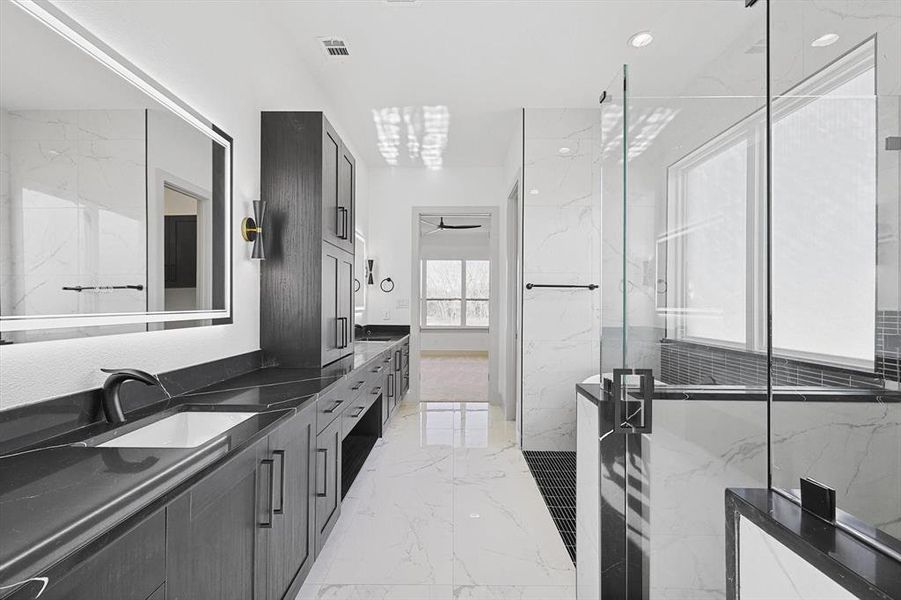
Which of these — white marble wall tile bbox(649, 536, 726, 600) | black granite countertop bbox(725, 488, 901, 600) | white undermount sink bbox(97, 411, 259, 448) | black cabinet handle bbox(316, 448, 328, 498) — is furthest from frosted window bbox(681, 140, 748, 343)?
black cabinet handle bbox(316, 448, 328, 498)

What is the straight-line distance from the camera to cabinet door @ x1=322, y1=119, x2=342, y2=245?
8.29 ft

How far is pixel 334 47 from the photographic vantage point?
2807mm

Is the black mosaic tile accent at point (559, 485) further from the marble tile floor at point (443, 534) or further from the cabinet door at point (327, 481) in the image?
the cabinet door at point (327, 481)

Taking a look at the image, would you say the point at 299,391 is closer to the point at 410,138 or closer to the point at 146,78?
the point at 146,78

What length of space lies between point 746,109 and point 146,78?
1.80 m

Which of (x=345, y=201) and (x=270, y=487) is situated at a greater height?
(x=345, y=201)

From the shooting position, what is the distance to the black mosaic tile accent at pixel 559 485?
2.39 metres

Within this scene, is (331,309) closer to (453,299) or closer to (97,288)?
(97,288)

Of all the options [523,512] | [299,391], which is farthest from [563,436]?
[299,391]

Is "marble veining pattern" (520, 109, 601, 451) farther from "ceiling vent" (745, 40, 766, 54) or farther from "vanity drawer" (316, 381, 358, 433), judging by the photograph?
"ceiling vent" (745, 40, 766, 54)

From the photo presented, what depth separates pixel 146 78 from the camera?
1.50 m

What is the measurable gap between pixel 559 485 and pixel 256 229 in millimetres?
2525

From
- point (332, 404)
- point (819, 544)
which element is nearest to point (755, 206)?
point (819, 544)

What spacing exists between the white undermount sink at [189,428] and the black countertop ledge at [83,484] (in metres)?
0.03
